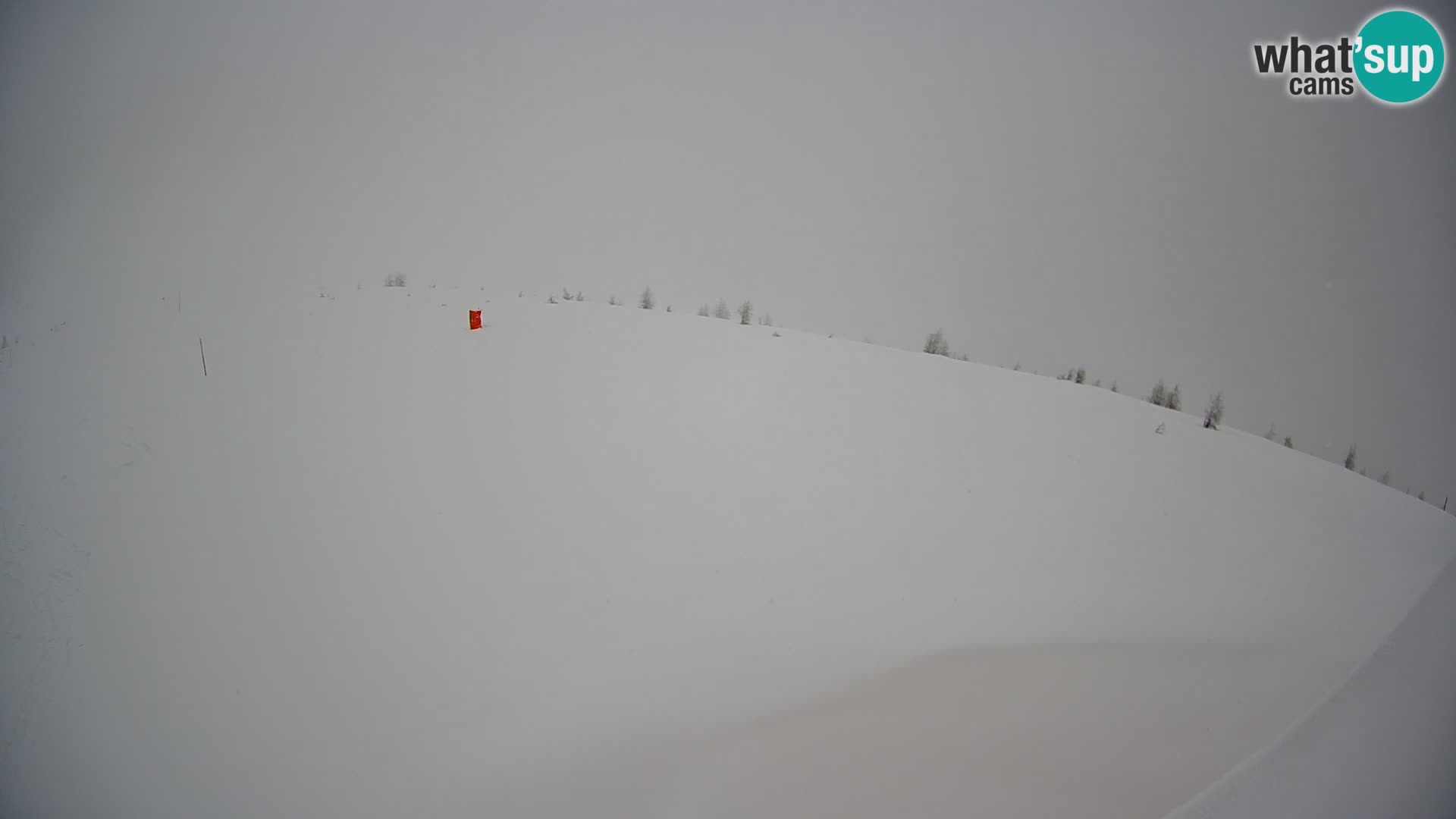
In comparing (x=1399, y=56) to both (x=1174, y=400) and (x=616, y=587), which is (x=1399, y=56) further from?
(x=616, y=587)

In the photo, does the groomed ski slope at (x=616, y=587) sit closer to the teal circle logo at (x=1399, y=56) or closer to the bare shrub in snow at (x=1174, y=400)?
the bare shrub in snow at (x=1174, y=400)

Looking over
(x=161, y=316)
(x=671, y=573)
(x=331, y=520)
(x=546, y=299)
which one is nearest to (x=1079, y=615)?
(x=671, y=573)

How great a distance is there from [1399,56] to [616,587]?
495 cm

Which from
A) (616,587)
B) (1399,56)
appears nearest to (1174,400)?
(1399,56)

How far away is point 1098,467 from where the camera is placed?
3867 millimetres

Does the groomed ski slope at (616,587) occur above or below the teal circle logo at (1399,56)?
below

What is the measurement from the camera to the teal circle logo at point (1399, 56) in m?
2.96

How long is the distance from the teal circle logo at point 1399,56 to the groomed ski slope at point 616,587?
2.10m

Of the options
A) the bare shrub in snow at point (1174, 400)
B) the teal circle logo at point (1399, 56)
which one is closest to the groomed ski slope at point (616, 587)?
the bare shrub in snow at point (1174, 400)

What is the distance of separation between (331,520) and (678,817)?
2386mm

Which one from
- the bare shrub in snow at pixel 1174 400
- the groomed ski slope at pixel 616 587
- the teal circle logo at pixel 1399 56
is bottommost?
the groomed ski slope at pixel 616 587

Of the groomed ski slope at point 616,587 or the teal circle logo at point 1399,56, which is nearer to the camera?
the groomed ski slope at point 616,587

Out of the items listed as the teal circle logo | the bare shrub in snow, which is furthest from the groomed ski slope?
the teal circle logo

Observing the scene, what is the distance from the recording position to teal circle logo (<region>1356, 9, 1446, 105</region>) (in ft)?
9.71
